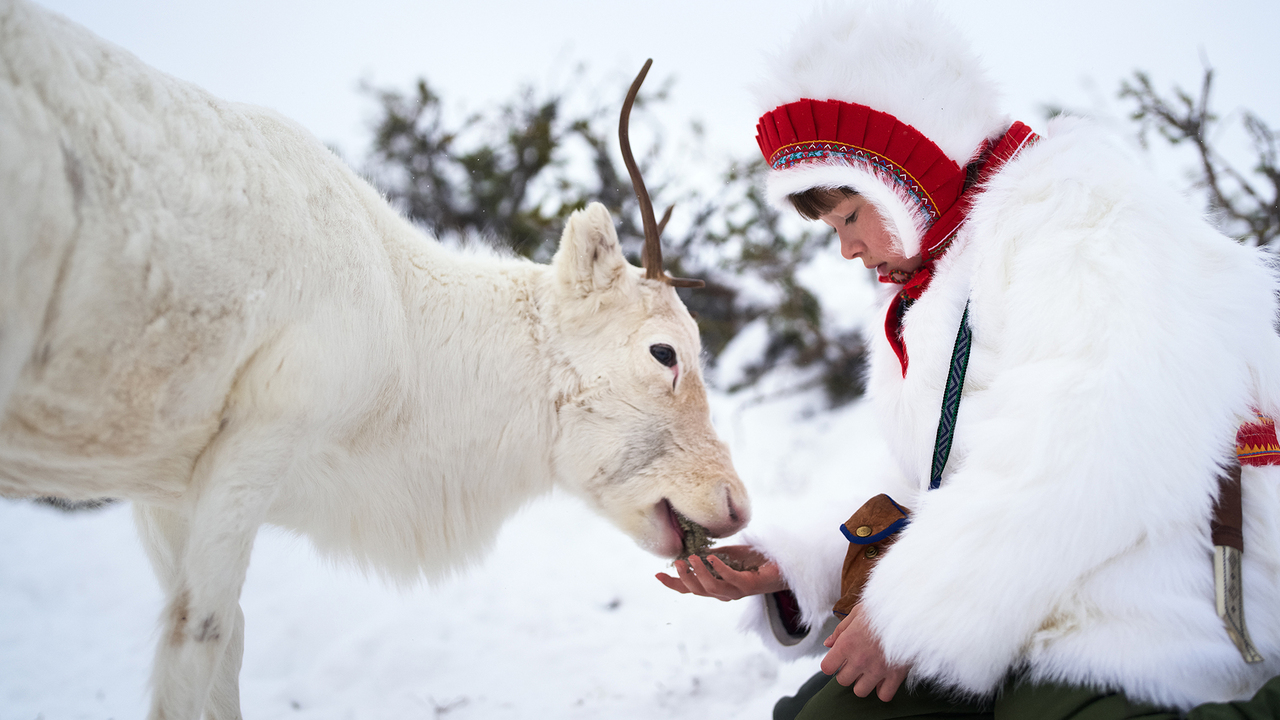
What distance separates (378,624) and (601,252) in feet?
7.39

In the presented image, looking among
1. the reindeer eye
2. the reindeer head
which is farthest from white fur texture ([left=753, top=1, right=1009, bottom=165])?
the reindeer eye

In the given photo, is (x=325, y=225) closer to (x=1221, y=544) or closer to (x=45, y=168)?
(x=45, y=168)

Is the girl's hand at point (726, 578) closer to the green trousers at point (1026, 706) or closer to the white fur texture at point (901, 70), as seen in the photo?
the green trousers at point (1026, 706)

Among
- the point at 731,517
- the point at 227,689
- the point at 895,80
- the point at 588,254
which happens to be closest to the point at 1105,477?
the point at 895,80

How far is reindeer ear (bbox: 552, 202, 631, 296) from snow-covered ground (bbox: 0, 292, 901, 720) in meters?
0.89

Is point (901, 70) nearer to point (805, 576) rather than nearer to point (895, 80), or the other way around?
point (895, 80)

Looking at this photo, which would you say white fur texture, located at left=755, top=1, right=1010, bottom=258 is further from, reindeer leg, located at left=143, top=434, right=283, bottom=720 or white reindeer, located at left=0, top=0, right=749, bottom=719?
reindeer leg, located at left=143, top=434, right=283, bottom=720

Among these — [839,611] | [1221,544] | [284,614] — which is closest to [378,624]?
[284,614]

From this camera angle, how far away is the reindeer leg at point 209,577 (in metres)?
1.58

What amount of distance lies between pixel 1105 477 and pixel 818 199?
96 centimetres

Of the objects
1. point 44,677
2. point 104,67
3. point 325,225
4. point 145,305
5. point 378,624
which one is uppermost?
point 104,67

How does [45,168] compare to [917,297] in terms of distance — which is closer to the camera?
[45,168]

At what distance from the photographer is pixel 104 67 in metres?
1.48

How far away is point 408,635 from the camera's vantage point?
10.9 feet
